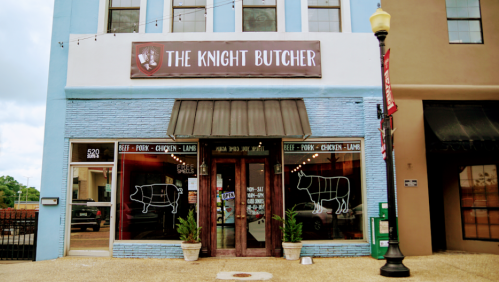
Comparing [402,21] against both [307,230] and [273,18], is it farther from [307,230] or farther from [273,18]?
[307,230]

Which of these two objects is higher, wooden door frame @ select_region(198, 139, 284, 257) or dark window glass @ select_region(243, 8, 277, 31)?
dark window glass @ select_region(243, 8, 277, 31)

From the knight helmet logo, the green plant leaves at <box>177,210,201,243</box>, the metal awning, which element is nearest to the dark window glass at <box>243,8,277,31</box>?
the knight helmet logo

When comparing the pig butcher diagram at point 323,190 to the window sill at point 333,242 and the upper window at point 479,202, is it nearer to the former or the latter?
the window sill at point 333,242

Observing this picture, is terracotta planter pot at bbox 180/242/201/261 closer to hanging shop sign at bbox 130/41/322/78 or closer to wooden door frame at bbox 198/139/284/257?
wooden door frame at bbox 198/139/284/257

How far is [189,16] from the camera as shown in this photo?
9773mm

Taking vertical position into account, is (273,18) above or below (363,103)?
above

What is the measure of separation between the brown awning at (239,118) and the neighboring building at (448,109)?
278 centimetres

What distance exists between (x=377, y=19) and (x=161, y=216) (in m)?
6.63

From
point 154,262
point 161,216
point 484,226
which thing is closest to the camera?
point 154,262

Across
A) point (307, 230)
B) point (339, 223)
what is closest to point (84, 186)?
point (307, 230)

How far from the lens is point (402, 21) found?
9703mm

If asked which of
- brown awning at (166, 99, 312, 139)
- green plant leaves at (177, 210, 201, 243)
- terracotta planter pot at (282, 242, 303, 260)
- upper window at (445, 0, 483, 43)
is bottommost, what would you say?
terracotta planter pot at (282, 242, 303, 260)

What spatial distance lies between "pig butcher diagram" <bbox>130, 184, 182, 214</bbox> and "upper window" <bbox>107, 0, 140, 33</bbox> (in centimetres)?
424

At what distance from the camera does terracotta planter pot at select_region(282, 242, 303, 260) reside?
27.2ft
